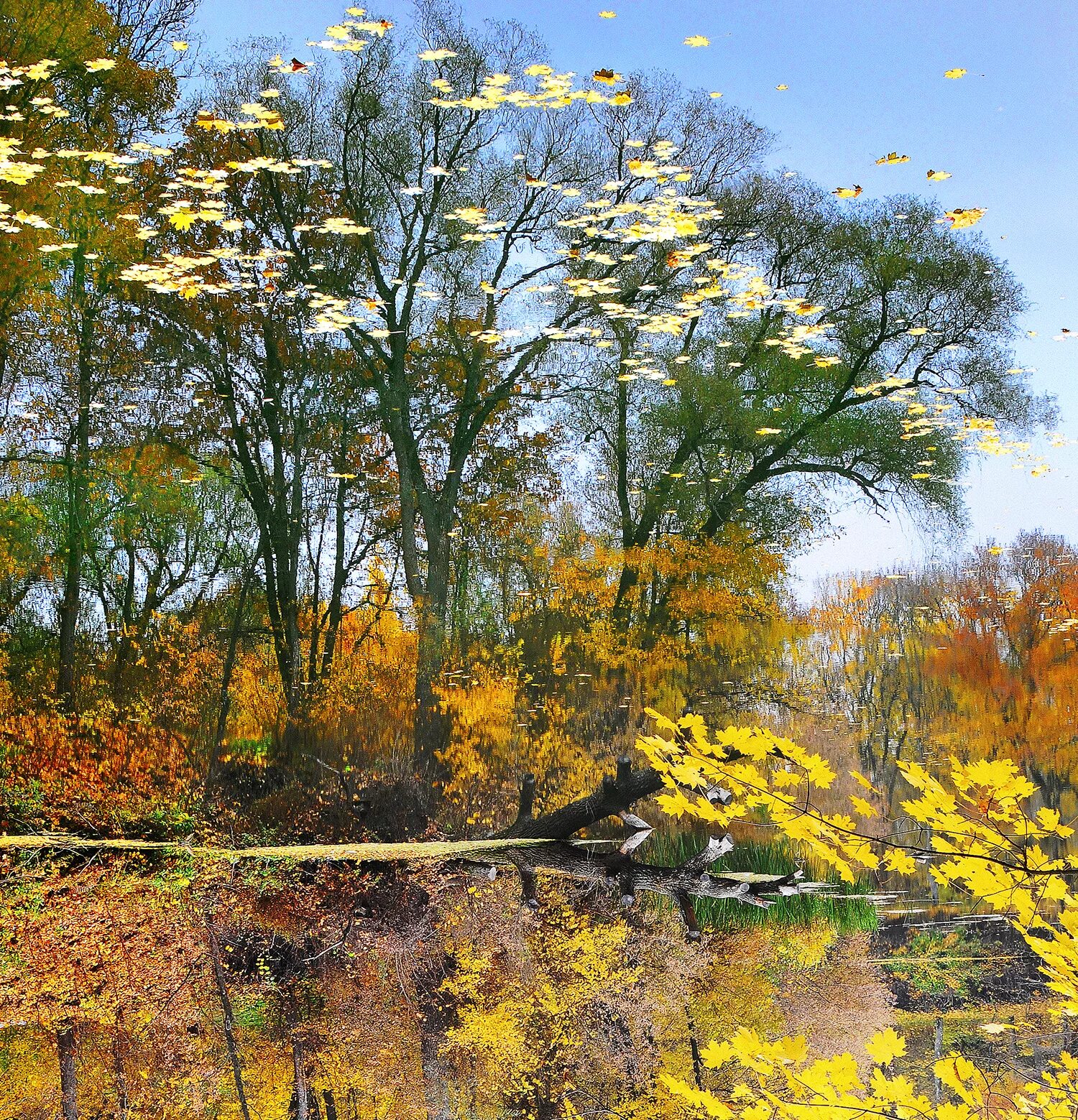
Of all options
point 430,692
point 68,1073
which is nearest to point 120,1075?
point 68,1073

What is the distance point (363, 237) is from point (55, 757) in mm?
6235

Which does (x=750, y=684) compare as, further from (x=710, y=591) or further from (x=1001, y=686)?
(x=1001, y=686)

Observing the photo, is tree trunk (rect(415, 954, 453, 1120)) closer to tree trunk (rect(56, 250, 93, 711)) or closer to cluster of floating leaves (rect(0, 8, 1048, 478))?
tree trunk (rect(56, 250, 93, 711))

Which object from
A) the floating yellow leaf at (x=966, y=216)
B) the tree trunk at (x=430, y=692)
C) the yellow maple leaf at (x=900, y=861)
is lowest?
the yellow maple leaf at (x=900, y=861)

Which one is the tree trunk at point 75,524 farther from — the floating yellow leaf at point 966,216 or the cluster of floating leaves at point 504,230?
the floating yellow leaf at point 966,216

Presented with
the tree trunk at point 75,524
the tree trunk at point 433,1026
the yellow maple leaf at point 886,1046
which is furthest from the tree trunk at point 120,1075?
the yellow maple leaf at point 886,1046

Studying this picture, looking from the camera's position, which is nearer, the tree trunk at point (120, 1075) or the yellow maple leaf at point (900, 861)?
the yellow maple leaf at point (900, 861)

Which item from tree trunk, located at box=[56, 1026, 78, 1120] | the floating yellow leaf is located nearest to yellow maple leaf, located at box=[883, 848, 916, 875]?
the floating yellow leaf

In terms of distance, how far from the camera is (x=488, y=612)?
376 inches

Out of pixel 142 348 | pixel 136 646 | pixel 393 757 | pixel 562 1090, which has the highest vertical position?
pixel 142 348

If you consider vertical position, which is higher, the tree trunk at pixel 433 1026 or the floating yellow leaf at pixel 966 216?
the floating yellow leaf at pixel 966 216

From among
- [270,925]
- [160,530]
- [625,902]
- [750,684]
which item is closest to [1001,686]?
[750,684]

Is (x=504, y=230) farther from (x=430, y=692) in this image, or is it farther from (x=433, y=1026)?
(x=433, y=1026)

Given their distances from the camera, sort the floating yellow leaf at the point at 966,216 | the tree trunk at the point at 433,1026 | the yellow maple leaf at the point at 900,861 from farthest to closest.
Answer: the tree trunk at the point at 433,1026 → the floating yellow leaf at the point at 966,216 → the yellow maple leaf at the point at 900,861
